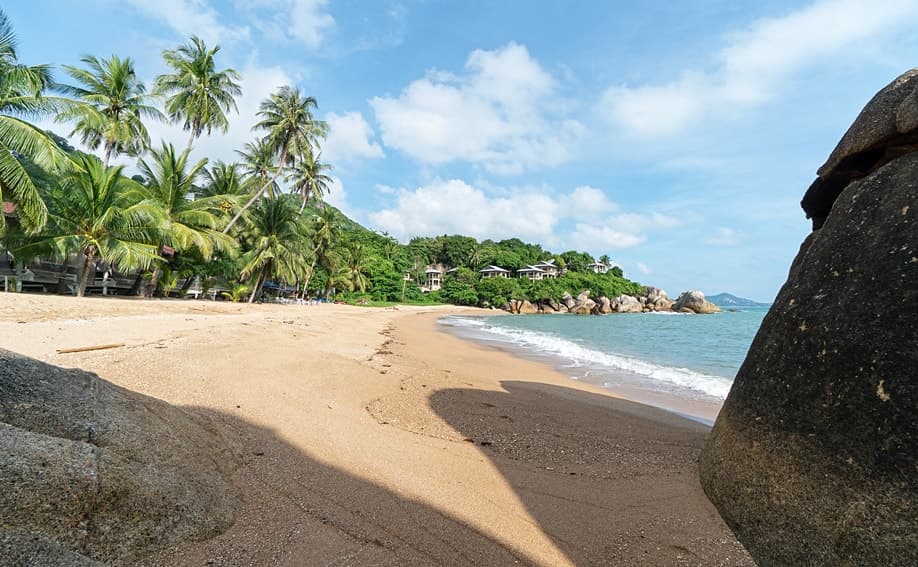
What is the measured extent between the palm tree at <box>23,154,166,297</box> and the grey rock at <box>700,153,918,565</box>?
2312 centimetres

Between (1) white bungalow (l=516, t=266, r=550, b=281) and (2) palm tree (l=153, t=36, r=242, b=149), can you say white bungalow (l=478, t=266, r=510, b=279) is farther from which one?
(2) palm tree (l=153, t=36, r=242, b=149)

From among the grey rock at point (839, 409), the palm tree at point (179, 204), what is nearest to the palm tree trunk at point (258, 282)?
the palm tree at point (179, 204)

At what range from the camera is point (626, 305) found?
8069 centimetres

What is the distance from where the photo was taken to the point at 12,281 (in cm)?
1883

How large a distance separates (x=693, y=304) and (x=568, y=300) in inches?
1039

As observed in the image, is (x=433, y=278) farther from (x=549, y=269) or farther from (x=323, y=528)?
(x=323, y=528)

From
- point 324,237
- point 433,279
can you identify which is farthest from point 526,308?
point 324,237

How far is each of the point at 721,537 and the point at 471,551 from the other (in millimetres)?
1803

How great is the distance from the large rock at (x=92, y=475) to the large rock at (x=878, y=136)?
13.8ft

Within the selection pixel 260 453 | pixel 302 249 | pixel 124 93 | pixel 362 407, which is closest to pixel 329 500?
pixel 260 453

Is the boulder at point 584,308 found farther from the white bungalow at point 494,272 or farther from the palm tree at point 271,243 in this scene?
the palm tree at point 271,243

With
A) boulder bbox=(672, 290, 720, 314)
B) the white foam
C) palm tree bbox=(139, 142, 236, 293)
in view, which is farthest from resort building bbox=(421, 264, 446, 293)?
the white foam

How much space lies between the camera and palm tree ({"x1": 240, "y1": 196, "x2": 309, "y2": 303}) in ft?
101

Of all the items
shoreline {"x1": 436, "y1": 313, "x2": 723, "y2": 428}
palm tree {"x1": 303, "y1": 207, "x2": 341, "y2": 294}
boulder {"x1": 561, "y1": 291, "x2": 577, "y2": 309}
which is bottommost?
shoreline {"x1": 436, "y1": 313, "x2": 723, "y2": 428}
